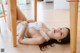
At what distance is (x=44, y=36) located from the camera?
5.51 feet

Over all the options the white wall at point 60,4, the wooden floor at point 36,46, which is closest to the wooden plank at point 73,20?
the wooden floor at point 36,46

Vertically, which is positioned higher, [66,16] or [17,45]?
[66,16]

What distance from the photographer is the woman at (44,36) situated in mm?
1637

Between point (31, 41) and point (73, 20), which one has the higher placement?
point (73, 20)

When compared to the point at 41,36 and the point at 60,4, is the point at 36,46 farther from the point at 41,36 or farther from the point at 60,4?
the point at 60,4

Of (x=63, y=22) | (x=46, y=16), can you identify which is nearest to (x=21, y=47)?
(x=63, y=22)

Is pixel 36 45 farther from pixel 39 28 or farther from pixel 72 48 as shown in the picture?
pixel 72 48

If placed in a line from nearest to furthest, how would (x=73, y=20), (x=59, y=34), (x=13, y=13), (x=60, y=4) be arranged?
1. (x=73, y=20)
2. (x=13, y=13)
3. (x=59, y=34)
4. (x=60, y=4)

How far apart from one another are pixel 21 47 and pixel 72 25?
537 mm

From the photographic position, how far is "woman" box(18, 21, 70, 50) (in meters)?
1.64

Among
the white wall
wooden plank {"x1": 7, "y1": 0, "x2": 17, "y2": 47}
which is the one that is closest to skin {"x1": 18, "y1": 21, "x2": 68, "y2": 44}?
wooden plank {"x1": 7, "y1": 0, "x2": 17, "y2": 47}

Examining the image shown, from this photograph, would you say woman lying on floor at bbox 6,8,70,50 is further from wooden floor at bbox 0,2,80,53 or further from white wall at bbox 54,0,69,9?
white wall at bbox 54,0,69,9

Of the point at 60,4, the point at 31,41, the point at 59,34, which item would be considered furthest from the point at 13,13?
the point at 60,4

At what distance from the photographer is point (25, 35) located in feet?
5.99
